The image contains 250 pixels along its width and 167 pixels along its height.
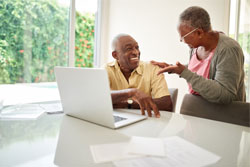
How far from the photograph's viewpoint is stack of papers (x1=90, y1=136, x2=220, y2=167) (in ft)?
1.93

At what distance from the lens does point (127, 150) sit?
67 cm

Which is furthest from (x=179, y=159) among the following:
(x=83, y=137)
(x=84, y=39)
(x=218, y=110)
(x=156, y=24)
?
(x=84, y=39)

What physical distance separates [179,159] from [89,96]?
481mm

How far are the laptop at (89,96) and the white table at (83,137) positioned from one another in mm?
40

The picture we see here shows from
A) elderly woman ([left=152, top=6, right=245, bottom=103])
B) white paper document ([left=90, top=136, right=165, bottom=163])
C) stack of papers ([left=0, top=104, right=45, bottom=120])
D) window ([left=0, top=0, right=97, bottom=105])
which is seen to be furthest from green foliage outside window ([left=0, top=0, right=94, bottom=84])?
white paper document ([left=90, top=136, right=165, bottom=163])

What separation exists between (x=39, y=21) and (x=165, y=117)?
6.54 ft

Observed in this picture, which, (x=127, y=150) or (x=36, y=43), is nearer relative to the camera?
(x=127, y=150)

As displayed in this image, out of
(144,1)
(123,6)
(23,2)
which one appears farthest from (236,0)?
(23,2)

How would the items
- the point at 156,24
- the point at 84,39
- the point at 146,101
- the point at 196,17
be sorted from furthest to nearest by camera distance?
1. the point at 84,39
2. the point at 156,24
3. the point at 196,17
4. the point at 146,101

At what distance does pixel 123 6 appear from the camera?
3.08 metres

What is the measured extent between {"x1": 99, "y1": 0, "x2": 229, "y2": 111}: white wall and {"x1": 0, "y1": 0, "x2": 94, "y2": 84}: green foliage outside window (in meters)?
0.53

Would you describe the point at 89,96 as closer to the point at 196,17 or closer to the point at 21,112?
the point at 21,112

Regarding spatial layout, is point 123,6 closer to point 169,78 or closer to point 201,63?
→ point 169,78

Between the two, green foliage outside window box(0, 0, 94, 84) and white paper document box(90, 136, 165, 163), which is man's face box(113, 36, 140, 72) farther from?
green foliage outside window box(0, 0, 94, 84)
